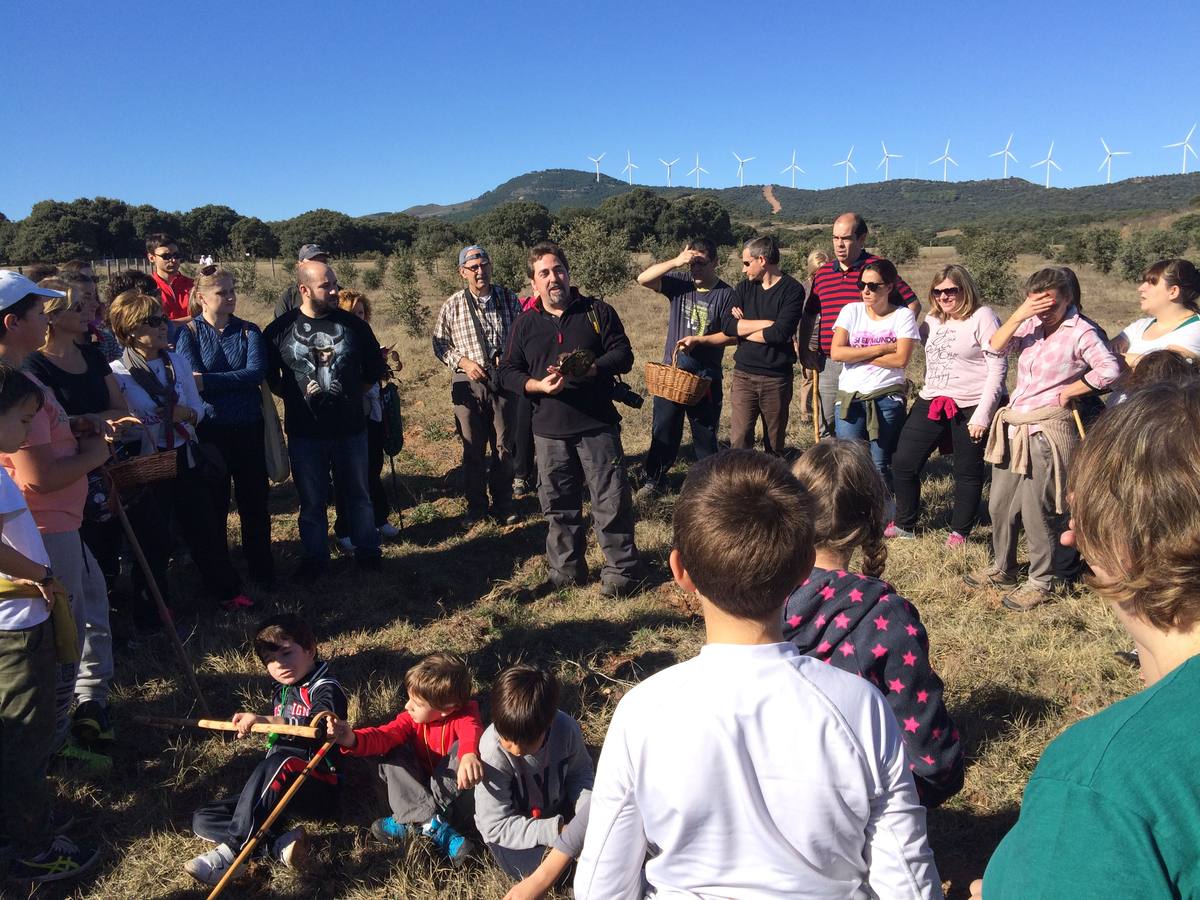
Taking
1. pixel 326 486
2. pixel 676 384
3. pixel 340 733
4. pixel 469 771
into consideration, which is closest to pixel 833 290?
pixel 676 384

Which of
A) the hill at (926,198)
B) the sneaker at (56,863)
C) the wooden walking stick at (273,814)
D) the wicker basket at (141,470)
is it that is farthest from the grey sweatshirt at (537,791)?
the hill at (926,198)

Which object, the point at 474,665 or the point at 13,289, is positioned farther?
the point at 474,665

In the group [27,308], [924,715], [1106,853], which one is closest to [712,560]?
[1106,853]

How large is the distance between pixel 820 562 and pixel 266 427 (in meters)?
4.70

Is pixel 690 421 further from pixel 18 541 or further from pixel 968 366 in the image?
pixel 18 541

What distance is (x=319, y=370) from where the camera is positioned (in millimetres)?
5254

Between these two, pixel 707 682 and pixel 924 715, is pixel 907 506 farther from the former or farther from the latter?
pixel 707 682

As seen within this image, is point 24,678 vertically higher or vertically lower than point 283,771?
higher

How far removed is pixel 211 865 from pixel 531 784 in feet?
4.17

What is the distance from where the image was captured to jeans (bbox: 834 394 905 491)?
19.2ft

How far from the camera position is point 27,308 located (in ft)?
11.0

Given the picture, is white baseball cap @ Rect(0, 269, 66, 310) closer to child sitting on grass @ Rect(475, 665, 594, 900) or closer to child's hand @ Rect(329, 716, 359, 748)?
child's hand @ Rect(329, 716, 359, 748)

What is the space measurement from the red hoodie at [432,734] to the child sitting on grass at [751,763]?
1604 mm

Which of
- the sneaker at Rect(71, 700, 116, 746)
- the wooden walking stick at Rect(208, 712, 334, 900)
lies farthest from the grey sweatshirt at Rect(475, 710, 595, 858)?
the sneaker at Rect(71, 700, 116, 746)
